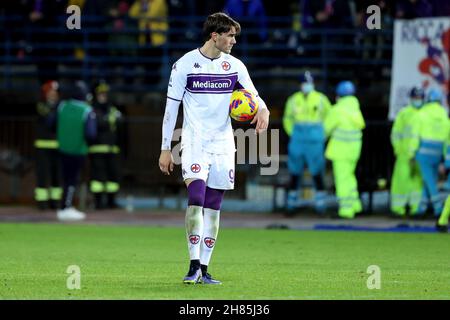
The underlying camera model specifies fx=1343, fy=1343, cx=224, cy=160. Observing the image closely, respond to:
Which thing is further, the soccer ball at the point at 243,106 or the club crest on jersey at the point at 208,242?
the club crest on jersey at the point at 208,242

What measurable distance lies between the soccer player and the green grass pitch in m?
0.57

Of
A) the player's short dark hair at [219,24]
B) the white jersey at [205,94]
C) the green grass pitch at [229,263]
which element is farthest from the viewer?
the white jersey at [205,94]

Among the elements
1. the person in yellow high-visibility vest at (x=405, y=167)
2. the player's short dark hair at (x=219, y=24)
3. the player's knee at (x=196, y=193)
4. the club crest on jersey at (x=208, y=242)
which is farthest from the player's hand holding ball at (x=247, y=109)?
the person in yellow high-visibility vest at (x=405, y=167)

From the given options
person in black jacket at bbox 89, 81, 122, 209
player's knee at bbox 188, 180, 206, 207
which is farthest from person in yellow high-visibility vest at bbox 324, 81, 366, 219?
player's knee at bbox 188, 180, 206, 207

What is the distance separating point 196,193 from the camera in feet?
41.7

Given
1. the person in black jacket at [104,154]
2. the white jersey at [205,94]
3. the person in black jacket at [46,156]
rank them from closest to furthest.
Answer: the white jersey at [205,94], the person in black jacket at [46,156], the person in black jacket at [104,154]

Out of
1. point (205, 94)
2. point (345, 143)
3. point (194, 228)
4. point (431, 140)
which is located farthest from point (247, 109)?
point (345, 143)

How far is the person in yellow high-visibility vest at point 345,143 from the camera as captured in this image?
2431 centimetres

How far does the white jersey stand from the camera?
12.8 m

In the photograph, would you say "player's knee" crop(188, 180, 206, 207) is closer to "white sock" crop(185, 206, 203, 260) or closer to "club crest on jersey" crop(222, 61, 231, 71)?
"white sock" crop(185, 206, 203, 260)

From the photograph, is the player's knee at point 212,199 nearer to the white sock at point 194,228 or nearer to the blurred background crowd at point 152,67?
the white sock at point 194,228

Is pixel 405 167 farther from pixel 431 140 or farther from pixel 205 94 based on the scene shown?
pixel 205 94
